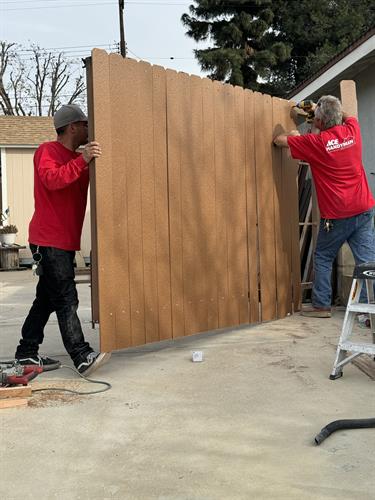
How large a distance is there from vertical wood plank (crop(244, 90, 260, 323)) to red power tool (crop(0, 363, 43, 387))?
6.70 feet

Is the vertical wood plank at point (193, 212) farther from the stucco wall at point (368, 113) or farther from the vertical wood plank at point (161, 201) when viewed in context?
the stucco wall at point (368, 113)

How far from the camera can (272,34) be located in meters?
23.2

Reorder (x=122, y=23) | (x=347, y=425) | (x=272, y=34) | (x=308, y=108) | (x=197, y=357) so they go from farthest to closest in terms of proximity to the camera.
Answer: (x=122, y=23) < (x=272, y=34) < (x=308, y=108) < (x=197, y=357) < (x=347, y=425)

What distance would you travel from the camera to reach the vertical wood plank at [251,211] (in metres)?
4.68

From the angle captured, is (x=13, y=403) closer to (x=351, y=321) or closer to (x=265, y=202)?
(x=351, y=321)

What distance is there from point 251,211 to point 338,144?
0.91 meters

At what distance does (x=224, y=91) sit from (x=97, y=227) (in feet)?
5.50

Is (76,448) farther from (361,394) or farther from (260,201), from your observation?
(260,201)

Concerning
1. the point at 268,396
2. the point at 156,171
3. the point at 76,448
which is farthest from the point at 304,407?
the point at 156,171

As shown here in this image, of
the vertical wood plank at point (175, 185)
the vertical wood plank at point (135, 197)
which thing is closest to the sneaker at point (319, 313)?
the vertical wood plank at point (175, 185)

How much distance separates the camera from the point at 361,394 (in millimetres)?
3035

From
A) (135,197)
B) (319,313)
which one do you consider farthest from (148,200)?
(319,313)

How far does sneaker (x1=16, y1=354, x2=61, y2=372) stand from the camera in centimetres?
377

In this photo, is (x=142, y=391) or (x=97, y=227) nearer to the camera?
(x=142, y=391)
